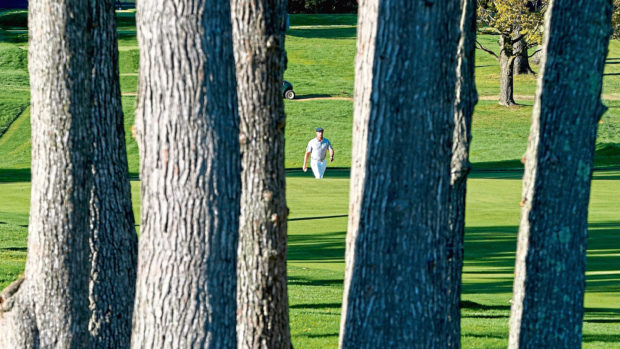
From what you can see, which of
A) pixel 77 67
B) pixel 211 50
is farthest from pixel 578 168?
pixel 77 67

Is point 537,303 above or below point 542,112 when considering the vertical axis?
below

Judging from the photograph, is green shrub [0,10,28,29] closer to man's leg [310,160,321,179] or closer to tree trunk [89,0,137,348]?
man's leg [310,160,321,179]

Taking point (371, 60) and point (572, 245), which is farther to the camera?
point (572, 245)

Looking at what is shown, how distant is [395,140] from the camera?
16.4 ft

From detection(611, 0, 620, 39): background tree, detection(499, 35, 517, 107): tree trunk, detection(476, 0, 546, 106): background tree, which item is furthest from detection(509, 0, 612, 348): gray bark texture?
detection(499, 35, 517, 107): tree trunk

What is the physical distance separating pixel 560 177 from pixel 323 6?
76674 millimetres

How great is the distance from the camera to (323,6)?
80.9 m

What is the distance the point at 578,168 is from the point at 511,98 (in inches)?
1640

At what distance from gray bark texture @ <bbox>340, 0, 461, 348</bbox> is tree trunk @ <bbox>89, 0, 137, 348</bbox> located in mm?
2544

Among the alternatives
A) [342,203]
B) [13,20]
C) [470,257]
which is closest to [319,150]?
[342,203]

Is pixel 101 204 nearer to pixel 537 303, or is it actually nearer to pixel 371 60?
pixel 371 60

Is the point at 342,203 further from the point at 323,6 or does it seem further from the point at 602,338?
the point at 323,6

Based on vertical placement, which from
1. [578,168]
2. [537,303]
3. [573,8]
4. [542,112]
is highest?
[573,8]

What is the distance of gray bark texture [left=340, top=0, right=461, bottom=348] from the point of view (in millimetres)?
4945
